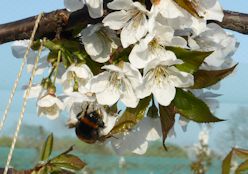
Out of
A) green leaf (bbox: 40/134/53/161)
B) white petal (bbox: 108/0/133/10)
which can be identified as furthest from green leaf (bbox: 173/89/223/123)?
green leaf (bbox: 40/134/53/161)

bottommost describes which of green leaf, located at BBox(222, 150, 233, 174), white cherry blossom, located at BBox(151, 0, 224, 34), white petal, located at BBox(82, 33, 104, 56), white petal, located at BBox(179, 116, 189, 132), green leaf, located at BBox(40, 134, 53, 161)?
green leaf, located at BBox(222, 150, 233, 174)

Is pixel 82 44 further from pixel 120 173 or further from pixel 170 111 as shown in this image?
pixel 120 173

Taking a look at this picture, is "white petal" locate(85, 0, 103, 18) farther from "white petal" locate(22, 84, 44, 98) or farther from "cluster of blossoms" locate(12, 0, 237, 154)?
"white petal" locate(22, 84, 44, 98)

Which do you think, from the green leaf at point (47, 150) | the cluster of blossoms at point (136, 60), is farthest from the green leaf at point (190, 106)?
the green leaf at point (47, 150)

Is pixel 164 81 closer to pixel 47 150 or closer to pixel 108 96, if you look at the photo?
pixel 108 96

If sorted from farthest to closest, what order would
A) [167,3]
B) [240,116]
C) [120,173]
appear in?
[240,116]
[120,173]
[167,3]

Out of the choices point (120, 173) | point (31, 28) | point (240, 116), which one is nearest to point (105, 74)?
point (31, 28)
